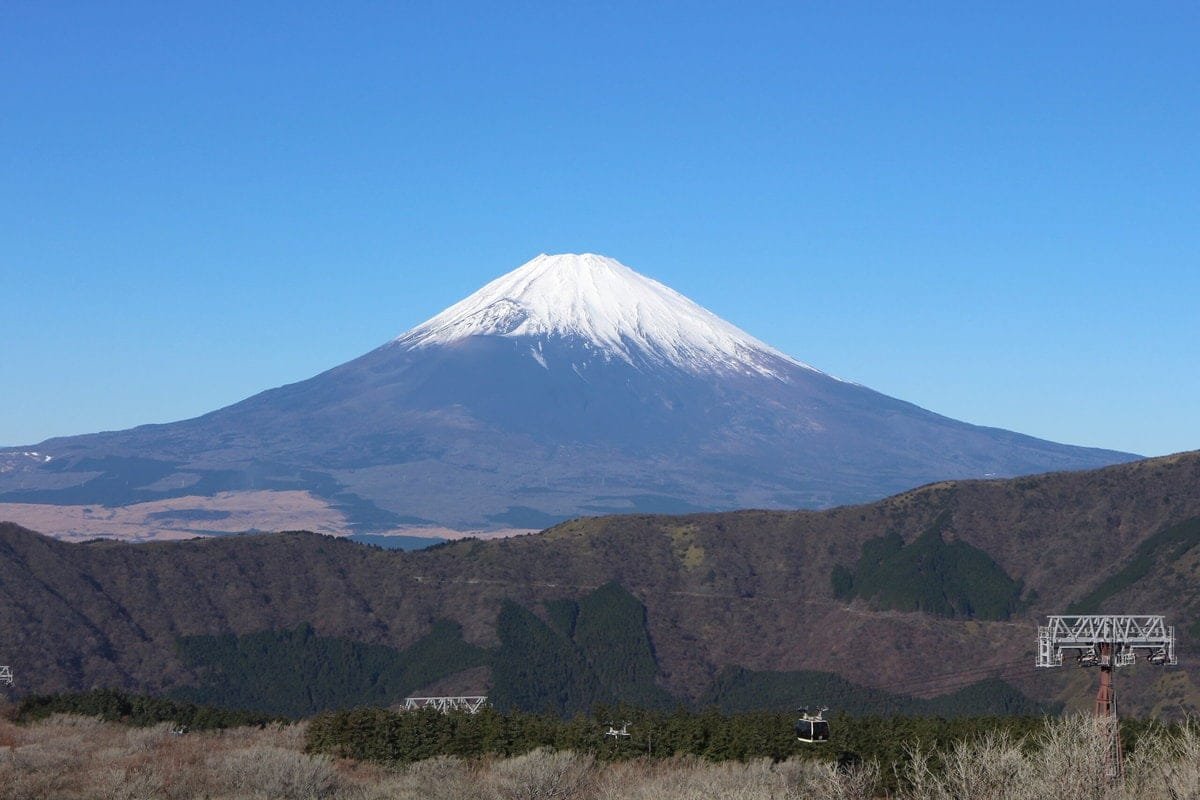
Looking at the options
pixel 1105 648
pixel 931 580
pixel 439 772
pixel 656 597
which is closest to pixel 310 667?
pixel 656 597

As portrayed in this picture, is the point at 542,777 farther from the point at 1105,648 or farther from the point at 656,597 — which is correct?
the point at 656,597

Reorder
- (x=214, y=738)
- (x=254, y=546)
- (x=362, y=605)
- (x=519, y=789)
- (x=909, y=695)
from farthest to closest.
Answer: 1. (x=254, y=546)
2. (x=362, y=605)
3. (x=909, y=695)
4. (x=214, y=738)
5. (x=519, y=789)

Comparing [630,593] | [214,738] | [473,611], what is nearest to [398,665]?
[473,611]

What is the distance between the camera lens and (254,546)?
19350cm

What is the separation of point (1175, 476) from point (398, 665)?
85839 millimetres

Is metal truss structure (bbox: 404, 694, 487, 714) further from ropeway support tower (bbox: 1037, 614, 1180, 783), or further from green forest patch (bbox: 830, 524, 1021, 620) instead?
green forest patch (bbox: 830, 524, 1021, 620)

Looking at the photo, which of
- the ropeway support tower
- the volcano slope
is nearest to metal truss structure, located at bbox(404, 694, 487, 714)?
the volcano slope

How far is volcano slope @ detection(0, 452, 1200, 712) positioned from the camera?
533 ft

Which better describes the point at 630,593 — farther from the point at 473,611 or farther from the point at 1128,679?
the point at 1128,679

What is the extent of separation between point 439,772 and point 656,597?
99386 millimetres

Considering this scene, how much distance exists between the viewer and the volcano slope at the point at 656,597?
533ft

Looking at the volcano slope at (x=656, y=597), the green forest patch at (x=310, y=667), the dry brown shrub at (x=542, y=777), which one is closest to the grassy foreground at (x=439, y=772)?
the dry brown shrub at (x=542, y=777)

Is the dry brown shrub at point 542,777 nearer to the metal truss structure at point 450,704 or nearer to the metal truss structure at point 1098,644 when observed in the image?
the metal truss structure at point 450,704

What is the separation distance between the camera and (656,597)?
18525cm
